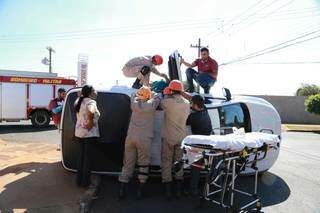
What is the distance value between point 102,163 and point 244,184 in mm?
2741

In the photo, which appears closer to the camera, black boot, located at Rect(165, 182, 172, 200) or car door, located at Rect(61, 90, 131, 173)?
black boot, located at Rect(165, 182, 172, 200)

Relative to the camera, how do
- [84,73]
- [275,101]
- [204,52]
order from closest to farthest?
[204,52] → [84,73] → [275,101]

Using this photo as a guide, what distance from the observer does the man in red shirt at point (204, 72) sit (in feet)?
26.1

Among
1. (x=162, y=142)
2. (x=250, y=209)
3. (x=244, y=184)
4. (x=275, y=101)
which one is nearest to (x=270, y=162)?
(x=244, y=184)

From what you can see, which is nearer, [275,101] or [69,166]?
[69,166]

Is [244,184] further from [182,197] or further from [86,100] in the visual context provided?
[86,100]

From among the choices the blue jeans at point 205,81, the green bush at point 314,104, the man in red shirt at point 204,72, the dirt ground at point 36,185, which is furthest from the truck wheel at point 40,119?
the green bush at point 314,104

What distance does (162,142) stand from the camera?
6164mm

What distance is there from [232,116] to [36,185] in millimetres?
3740

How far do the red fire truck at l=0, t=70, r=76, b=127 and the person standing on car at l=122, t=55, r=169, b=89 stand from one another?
11903 mm

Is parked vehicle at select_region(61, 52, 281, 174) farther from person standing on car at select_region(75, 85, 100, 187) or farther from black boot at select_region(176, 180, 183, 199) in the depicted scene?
black boot at select_region(176, 180, 183, 199)

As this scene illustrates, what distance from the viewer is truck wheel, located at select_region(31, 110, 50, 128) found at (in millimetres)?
18016

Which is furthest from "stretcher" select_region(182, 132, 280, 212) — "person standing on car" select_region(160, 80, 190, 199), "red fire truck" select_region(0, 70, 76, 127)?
"red fire truck" select_region(0, 70, 76, 127)

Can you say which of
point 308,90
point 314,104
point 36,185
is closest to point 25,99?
point 36,185
